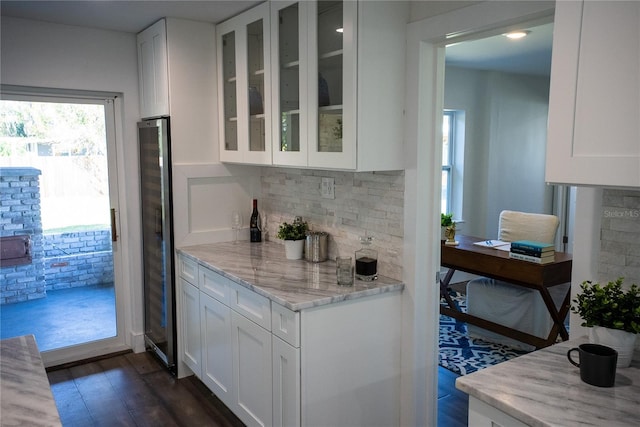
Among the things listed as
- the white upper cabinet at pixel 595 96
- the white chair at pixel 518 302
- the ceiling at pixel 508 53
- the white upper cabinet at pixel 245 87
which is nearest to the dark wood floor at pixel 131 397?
the white upper cabinet at pixel 245 87

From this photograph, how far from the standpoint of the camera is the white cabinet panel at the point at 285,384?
7.26ft

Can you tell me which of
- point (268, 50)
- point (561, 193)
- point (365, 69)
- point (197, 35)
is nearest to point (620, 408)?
point (365, 69)

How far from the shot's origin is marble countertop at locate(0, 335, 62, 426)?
118 centimetres

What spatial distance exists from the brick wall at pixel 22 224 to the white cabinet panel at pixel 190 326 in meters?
1.07

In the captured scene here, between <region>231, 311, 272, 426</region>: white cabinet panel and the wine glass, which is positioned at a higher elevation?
the wine glass

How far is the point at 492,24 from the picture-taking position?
1.98 metres

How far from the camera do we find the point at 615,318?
4.98 ft

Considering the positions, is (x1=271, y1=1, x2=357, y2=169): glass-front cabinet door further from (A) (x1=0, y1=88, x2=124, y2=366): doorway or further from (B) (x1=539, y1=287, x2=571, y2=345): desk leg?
(B) (x1=539, y1=287, x2=571, y2=345): desk leg

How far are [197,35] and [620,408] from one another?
9.75 ft

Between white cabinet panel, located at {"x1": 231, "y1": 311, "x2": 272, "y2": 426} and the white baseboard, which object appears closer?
white cabinet panel, located at {"x1": 231, "y1": 311, "x2": 272, "y2": 426}

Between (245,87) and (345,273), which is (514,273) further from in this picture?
(245,87)

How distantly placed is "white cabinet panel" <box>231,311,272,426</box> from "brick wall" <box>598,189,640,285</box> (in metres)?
1.43

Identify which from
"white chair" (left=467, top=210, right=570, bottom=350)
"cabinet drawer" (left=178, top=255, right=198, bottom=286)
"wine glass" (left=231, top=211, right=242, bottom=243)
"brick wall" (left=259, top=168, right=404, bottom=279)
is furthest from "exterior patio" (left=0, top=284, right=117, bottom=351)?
"white chair" (left=467, top=210, right=570, bottom=350)

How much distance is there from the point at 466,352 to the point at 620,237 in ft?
7.62
